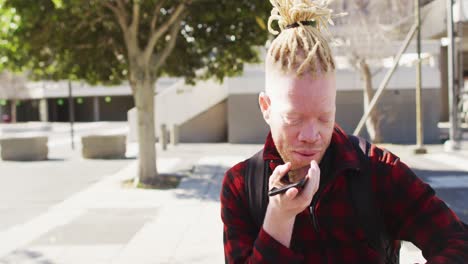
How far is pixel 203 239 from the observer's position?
21.5 feet

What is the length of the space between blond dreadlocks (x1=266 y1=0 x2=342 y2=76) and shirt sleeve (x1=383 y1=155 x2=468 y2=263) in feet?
1.43

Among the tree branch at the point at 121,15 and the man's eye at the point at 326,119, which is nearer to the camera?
the man's eye at the point at 326,119

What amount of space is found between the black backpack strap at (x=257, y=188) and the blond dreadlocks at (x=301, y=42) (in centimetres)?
37

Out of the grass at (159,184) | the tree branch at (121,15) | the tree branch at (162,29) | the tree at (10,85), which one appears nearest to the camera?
the tree branch at (121,15)

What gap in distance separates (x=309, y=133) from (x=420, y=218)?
1.49 ft

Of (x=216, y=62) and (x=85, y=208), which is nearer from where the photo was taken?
(x=85, y=208)

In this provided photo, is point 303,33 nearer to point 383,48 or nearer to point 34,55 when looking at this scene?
point 34,55

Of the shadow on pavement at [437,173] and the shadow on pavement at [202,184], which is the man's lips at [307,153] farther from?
the shadow on pavement at [437,173]

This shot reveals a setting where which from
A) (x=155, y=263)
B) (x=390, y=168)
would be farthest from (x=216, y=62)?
(x=390, y=168)

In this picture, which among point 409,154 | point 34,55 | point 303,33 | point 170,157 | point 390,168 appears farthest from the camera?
point 170,157

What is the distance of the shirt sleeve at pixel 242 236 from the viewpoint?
53.4 inches

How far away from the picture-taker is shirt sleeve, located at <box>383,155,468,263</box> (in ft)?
4.70

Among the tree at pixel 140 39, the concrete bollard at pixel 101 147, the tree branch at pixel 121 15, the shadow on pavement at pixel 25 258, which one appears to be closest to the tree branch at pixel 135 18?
the tree at pixel 140 39

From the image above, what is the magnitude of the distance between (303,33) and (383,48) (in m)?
17.9
